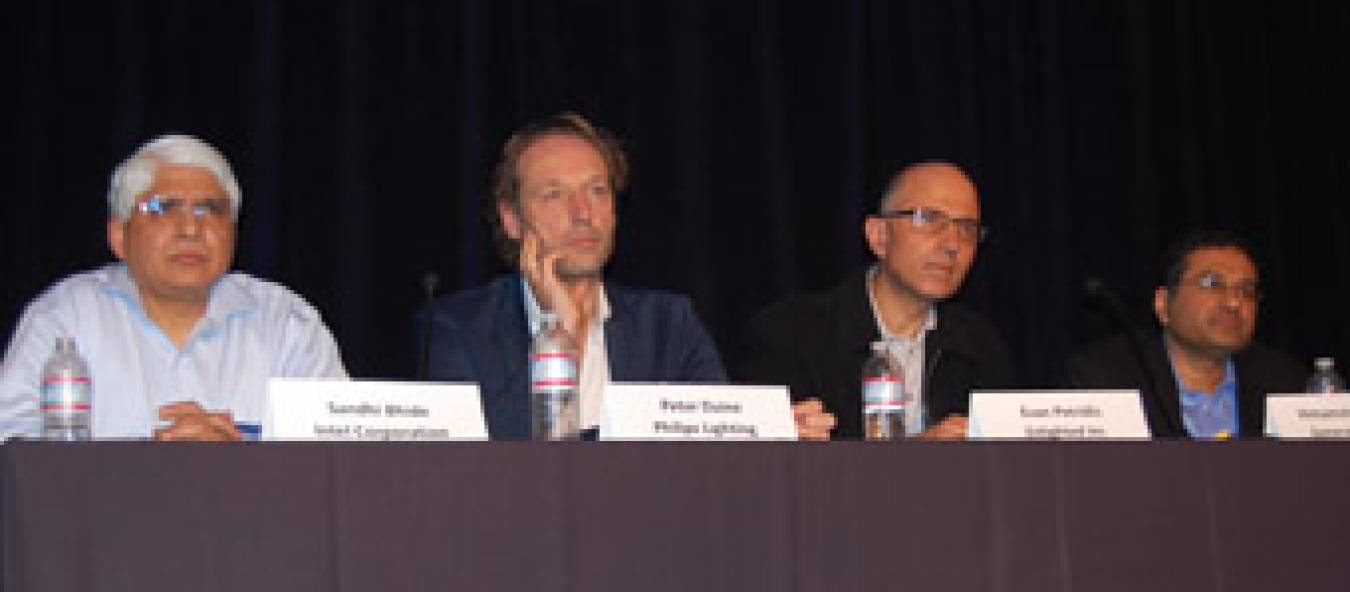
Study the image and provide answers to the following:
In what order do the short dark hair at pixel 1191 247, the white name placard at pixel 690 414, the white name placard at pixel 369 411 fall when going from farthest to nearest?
the short dark hair at pixel 1191 247, the white name placard at pixel 690 414, the white name placard at pixel 369 411

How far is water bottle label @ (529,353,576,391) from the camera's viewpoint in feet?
7.41

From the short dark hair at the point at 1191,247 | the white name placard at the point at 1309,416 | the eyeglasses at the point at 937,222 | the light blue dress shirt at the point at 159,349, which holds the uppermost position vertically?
the eyeglasses at the point at 937,222

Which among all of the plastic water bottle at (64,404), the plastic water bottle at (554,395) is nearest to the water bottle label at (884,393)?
the plastic water bottle at (554,395)

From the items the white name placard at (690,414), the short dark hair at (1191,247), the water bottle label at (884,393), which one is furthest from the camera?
the short dark hair at (1191,247)

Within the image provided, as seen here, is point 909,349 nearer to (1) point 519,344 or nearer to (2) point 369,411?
(1) point 519,344

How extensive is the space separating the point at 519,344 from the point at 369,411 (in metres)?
1.00

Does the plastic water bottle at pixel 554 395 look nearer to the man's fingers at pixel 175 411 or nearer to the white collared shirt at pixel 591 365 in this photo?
the man's fingers at pixel 175 411

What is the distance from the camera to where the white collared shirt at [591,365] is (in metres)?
2.98

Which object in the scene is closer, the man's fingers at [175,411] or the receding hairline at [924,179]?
the man's fingers at [175,411]

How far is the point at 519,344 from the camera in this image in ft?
9.64

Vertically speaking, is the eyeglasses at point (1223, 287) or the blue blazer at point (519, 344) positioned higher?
the eyeglasses at point (1223, 287)

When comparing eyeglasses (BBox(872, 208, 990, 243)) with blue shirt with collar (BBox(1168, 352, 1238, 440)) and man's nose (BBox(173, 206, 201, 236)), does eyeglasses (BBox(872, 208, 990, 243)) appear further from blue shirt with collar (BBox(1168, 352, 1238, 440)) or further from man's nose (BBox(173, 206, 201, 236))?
man's nose (BBox(173, 206, 201, 236))

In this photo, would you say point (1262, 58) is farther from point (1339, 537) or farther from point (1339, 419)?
point (1339, 537)

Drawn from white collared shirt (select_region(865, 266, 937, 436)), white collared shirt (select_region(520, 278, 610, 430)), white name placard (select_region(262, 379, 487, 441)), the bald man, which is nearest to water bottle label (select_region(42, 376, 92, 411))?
white name placard (select_region(262, 379, 487, 441))
